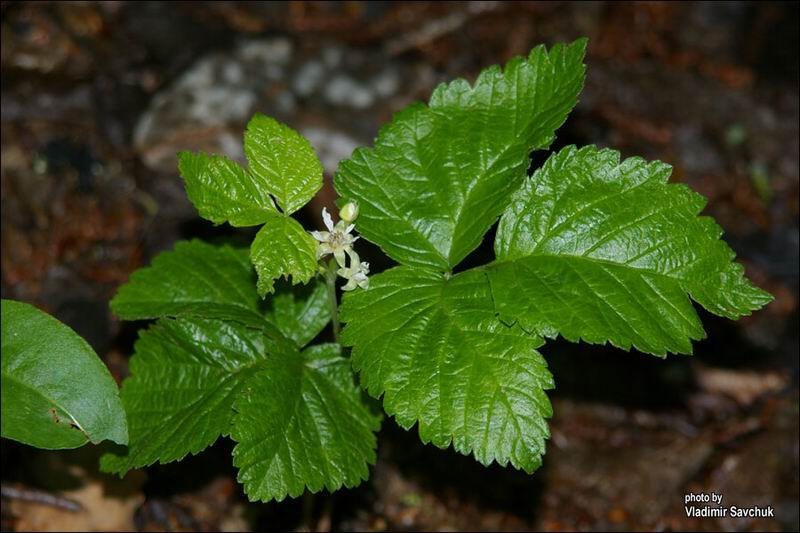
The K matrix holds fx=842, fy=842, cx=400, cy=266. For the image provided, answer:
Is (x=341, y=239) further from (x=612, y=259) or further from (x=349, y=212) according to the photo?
(x=612, y=259)

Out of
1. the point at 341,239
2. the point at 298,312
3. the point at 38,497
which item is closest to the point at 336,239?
the point at 341,239

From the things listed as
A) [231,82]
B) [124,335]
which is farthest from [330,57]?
[124,335]

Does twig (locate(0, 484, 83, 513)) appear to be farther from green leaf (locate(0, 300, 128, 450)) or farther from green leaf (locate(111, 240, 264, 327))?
green leaf (locate(0, 300, 128, 450))

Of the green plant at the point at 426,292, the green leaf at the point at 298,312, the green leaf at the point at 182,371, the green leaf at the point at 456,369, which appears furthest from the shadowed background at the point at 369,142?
the green leaf at the point at 456,369

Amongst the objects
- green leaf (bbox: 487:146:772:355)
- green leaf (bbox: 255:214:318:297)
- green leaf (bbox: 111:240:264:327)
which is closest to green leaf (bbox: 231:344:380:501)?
green leaf (bbox: 111:240:264:327)

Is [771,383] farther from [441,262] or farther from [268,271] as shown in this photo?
[268,271]

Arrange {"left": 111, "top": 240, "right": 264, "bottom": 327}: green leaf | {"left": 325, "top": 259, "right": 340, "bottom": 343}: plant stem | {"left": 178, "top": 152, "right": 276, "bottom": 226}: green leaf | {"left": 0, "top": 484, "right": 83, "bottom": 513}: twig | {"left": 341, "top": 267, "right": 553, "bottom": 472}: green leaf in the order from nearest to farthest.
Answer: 1. {"left": 341, "top": 267, "right": 553, "bottom": 472}: green leaf
2. {"left": 178, "top": 152, "right": 276, "bottom": 226}: green leaf
3. {"left": 325, "top": 259, "right": 340, "bottom": 343}: plant stem
4. {"left": 111, "top": 240, "right": 264, "bottom": 327}: green leaf
5. {"left": 0, "top": 484, "right": 83, "bottom": 513}: twig

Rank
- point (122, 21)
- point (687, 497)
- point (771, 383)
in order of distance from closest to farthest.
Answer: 1. point (687, 497)
2. point (771, 383)
3. point (122, 21)
